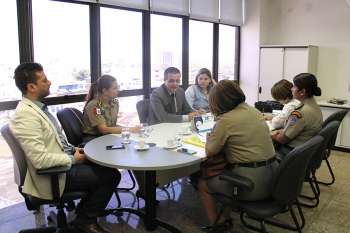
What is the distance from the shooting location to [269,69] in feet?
18.7

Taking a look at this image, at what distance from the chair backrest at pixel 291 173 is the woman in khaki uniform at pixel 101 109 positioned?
1.37 metres

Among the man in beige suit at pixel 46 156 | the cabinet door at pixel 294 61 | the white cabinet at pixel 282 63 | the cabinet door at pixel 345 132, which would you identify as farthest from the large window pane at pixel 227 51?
the man in beige suit at pixel 46 156

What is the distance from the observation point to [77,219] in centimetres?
Result: 249

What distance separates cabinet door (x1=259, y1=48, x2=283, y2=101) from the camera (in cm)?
557

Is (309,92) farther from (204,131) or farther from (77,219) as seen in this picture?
(77,219)

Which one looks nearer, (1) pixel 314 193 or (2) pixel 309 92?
(2) pixel 309 92

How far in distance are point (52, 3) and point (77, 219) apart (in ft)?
7.73

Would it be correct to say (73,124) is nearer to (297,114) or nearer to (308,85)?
(297,114)

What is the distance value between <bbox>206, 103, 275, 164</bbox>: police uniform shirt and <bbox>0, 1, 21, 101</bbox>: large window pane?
2133mm

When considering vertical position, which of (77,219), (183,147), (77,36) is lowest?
(77,219)

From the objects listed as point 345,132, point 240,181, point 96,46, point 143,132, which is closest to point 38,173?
point 143,132

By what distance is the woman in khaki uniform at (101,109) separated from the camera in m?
2.97

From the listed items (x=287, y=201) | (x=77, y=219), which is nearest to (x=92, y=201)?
(x=77, y=219)

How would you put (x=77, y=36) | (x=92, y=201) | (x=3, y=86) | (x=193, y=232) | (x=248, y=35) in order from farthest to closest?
(x=248, y=35) → (x=77, y=36) → (x=3, y=86) → (x=193, y=232) → (x=92, y=201)
